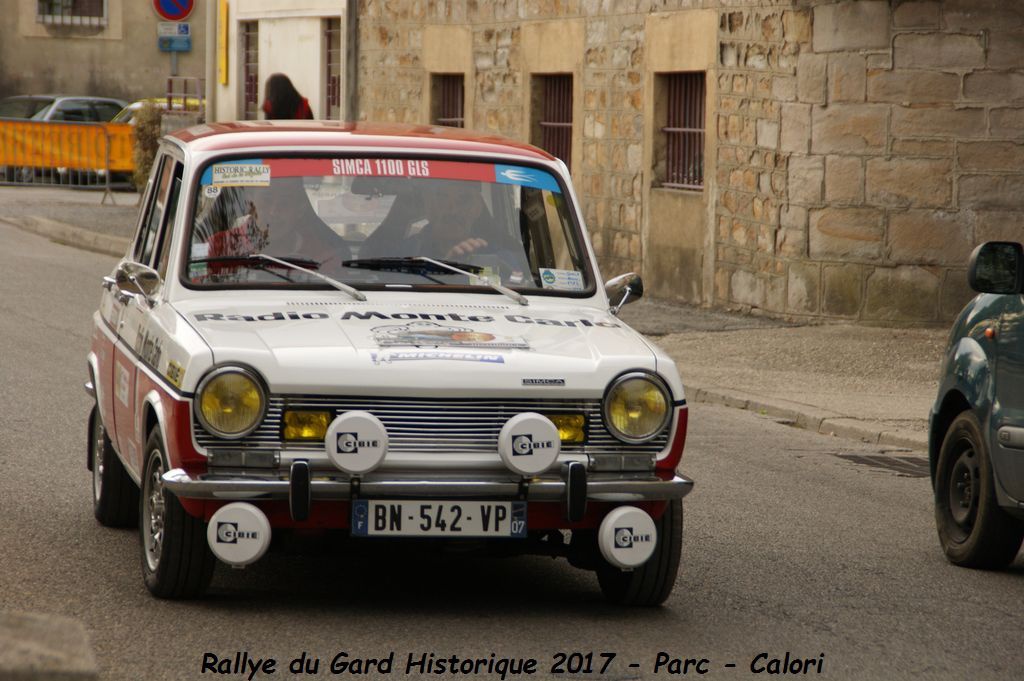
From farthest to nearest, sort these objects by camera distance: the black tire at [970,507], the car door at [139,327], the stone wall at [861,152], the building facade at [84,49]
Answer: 1. the building facade at [84,49]
2. the stone wall at [861,152]
3. the black tire at [970,507]
4. the car door at [139,327]

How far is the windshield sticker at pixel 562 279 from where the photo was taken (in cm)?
723

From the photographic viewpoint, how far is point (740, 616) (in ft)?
21.5

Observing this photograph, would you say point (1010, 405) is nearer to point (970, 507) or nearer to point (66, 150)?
point (970, 507)

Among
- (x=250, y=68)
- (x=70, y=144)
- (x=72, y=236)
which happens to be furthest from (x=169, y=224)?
(x=70, y=144)

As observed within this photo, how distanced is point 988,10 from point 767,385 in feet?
15.4

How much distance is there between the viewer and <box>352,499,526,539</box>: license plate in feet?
19.5

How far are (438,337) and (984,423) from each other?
7.91 feet

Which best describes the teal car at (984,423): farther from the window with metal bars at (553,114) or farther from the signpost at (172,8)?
the signpost at (172,8)

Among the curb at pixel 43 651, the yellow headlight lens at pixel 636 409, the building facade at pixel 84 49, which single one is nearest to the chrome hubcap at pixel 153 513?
the yellow headlight lens at pixel 636 409

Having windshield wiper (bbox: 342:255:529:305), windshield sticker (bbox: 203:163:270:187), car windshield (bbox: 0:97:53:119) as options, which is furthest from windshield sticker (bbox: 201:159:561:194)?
car windshield (bbox: 0:97:53:119)

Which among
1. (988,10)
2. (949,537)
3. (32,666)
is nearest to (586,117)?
(988,10)

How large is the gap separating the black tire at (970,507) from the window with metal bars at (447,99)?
16.9m

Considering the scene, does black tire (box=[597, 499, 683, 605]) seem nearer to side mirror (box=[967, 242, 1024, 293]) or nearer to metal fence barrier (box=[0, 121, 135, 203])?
side mirror (box=[967, 242, 1024, 293])

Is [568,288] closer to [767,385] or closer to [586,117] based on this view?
[767,385]
